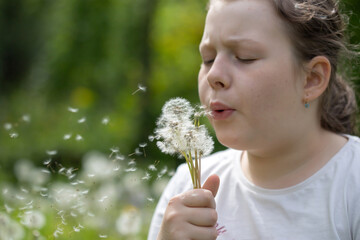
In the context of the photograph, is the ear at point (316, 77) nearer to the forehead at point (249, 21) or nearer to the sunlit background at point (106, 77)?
the forehead at point (249, 21)

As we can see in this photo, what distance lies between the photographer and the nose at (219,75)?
55.3 inches

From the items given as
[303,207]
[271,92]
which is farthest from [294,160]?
[271,92]

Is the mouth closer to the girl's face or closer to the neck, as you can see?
the girl's face

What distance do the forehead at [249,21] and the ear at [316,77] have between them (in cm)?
16

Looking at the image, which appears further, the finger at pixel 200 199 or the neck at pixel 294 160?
the neck at pixel 294 160

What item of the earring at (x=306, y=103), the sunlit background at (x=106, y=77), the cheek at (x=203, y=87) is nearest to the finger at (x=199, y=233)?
the cheek at (x=203, y=87)

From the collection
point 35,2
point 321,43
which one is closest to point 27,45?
point 35,2

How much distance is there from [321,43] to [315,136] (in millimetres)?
311

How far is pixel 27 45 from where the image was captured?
8695mm

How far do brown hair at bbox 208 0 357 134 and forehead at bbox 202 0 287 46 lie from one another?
1.3 inches

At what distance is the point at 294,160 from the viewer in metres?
1.56

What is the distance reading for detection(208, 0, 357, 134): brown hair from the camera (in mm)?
1463

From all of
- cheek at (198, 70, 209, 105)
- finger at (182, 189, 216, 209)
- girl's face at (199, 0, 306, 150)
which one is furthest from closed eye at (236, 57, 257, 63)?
finger at (182, 189, 216, 209)

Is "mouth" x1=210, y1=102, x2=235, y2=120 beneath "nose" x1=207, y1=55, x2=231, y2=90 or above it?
beneath
